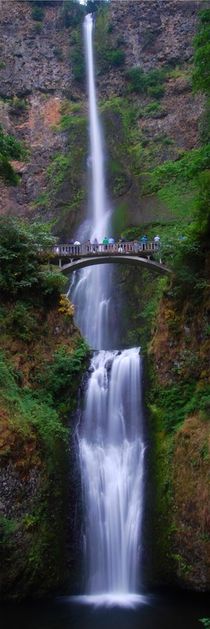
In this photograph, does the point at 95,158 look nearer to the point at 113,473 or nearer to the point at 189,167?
the point at 189,167

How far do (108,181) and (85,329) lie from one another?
11335 mm

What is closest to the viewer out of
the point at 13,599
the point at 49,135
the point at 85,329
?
the point at 13,599

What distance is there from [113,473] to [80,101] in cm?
3204

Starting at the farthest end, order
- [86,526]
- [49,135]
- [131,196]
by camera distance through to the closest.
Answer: [49,135]
[131,196]
[86,526]

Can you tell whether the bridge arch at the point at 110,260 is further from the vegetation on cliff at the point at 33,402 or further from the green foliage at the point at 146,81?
the green foliage at the point at 146,81

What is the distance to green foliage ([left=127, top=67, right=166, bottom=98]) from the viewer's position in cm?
3759

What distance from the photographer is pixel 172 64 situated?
127ft

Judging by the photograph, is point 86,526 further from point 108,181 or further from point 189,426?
point 108,181

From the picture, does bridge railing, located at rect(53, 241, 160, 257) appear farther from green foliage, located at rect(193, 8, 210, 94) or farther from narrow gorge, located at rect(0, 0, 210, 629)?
green foliage, located at rect(193, 8, 210, 94)

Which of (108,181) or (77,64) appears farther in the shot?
(77,64)

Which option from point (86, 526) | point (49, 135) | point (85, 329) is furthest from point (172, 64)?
point (86, 526)

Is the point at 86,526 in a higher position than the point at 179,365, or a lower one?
lower

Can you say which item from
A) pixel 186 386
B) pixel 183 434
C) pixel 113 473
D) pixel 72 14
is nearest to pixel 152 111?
pixel 72 14

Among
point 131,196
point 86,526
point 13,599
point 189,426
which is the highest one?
point 131,196
